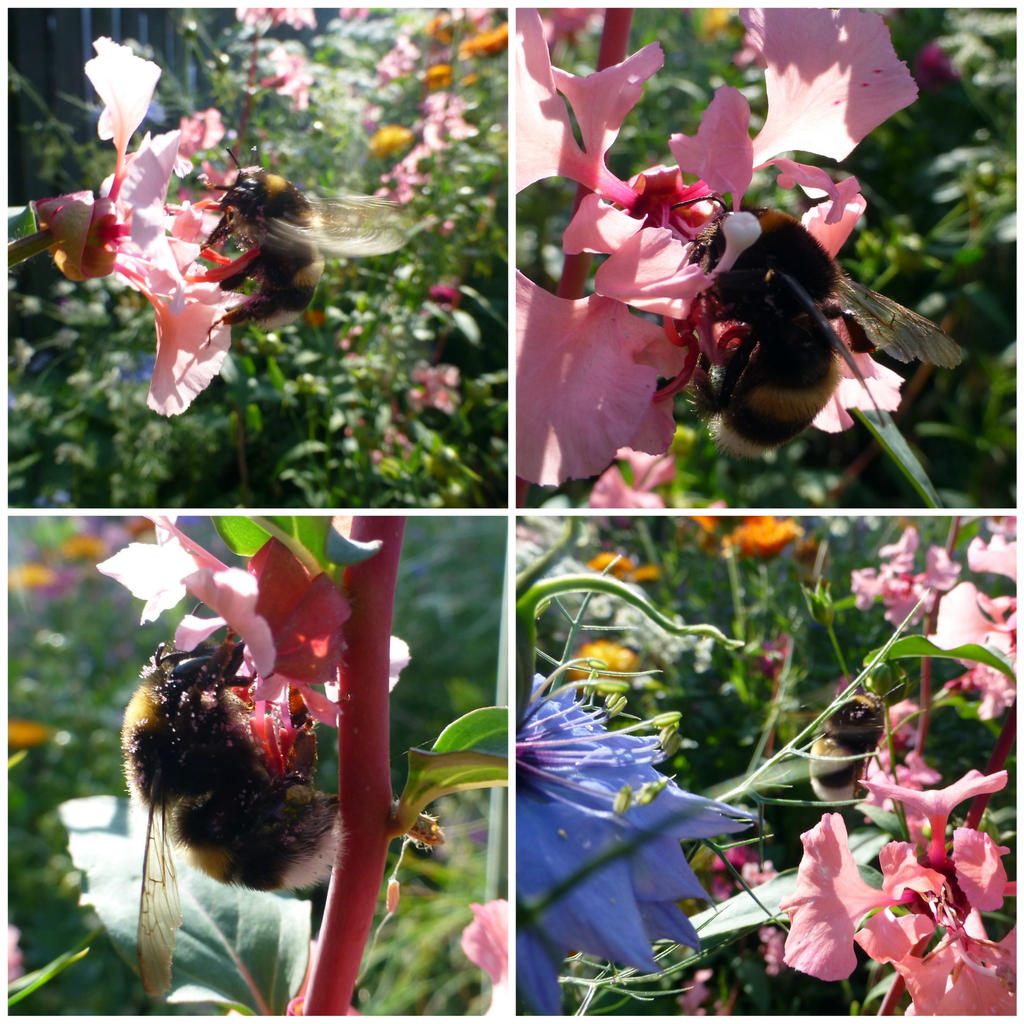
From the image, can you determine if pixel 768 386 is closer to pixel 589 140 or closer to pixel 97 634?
pixel 589 140

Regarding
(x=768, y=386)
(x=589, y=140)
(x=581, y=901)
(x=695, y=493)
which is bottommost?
(x=581, y=901)

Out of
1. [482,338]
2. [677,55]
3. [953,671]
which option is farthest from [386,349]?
[677,55]

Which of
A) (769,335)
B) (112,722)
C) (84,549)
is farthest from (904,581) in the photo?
(84,549)

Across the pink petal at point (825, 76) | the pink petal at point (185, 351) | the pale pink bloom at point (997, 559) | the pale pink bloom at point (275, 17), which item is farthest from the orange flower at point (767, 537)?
the pale pink bloom at point (275, 17)

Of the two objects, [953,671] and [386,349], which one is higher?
[386,349]

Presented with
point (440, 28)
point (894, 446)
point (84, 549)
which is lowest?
point (84, 549)

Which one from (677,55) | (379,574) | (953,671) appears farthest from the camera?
(677,55)

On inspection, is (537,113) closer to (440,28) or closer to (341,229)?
(341,229)
